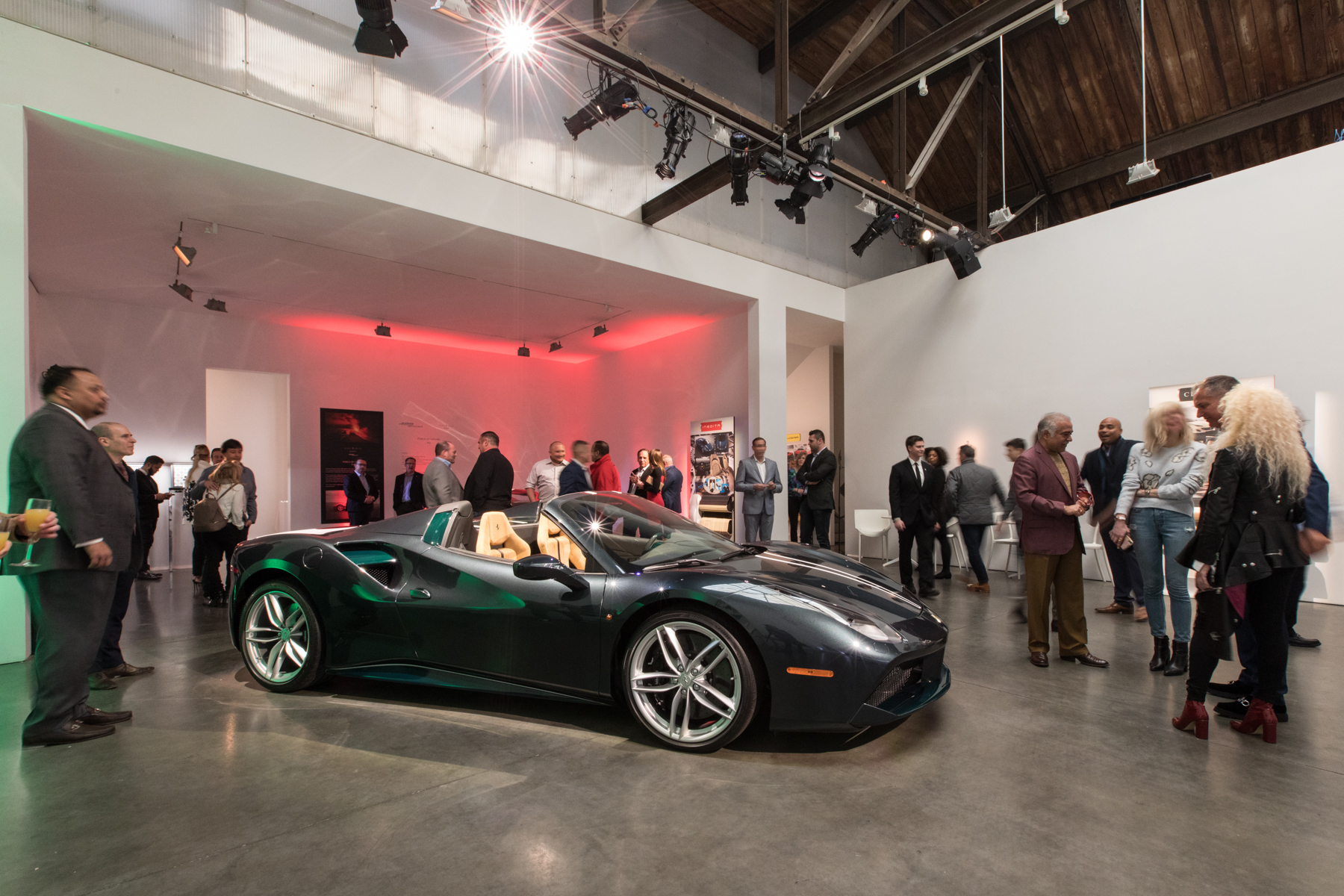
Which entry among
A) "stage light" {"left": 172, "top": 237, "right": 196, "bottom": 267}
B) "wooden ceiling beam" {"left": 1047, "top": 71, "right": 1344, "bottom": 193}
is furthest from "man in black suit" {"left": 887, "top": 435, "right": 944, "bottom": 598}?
"stage light" {"left": 172, "top": 237, "right": 196, "bottom": 267}

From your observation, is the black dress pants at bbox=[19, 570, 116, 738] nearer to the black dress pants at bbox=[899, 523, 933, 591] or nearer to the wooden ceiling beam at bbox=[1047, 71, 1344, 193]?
the black dress pants at bbox=[899, 523, 933, 591]

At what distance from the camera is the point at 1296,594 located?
280cm

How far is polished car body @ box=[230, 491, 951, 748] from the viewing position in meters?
2.50

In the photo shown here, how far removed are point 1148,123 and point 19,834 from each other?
12933 millimetres

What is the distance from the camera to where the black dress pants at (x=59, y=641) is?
2.78 meters

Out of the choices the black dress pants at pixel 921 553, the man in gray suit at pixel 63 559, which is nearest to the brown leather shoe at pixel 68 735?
the man in gray suit at pixel 63 559

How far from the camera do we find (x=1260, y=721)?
2713 mm

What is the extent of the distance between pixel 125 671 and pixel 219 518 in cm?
271

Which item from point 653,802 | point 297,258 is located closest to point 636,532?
point 653,802

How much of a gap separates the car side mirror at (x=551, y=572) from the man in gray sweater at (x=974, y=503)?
4945 mm

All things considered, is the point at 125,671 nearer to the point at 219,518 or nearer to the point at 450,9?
the point at 219,518

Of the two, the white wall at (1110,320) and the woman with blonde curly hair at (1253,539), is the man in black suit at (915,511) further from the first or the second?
the woman with blonde curly hair at (1253,539)

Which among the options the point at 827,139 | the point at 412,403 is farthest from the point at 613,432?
the point at 827,139

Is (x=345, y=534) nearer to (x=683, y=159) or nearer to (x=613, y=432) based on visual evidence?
(x=683, y=159)
